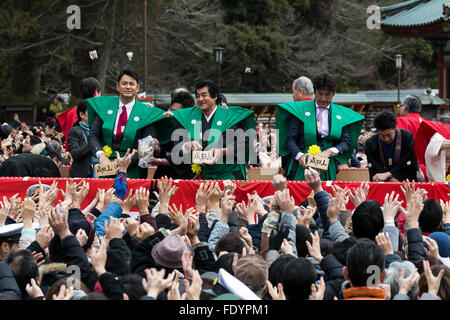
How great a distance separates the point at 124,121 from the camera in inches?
267

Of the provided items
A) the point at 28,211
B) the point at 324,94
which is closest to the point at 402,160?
the point at 324,94

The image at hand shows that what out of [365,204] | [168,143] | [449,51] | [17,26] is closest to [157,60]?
[17,26]

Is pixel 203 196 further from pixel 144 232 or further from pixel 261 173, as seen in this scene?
pixel 261 173

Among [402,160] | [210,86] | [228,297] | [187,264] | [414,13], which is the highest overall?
[414,13]

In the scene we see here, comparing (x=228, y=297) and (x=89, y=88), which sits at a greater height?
(x=89, y=88)

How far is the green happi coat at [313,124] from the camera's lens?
6.96m

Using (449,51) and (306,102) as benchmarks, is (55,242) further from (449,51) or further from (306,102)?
(449,51)

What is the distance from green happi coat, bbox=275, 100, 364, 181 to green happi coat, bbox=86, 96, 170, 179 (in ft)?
3.82

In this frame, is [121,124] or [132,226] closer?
[132,226]

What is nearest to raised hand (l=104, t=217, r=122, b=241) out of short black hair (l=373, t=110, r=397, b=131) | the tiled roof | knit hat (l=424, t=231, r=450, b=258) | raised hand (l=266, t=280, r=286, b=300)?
raised hand (l=266, t=280, r=286, b=300)

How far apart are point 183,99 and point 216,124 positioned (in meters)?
0.95

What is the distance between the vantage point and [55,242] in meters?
3.93

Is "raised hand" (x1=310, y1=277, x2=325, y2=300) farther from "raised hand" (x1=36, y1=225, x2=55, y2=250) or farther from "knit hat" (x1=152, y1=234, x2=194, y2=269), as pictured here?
"raised hand" (x1=36, y1=225, x2=55, y2=250)

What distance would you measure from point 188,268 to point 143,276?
36 centimetres
